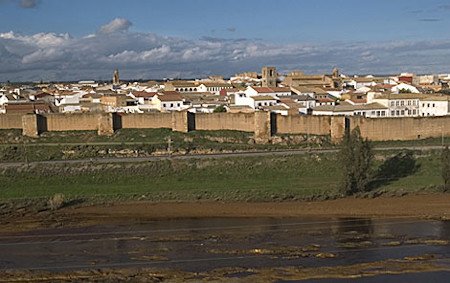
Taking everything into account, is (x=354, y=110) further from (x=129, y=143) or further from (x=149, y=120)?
(x=129, y=143)

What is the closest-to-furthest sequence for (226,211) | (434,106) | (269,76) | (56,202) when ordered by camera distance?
(226,211), (56,202), (434,106), (269,76)

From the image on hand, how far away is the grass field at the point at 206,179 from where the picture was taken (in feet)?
92.4

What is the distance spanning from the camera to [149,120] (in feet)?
144

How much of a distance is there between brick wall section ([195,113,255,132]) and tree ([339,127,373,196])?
14.6 m

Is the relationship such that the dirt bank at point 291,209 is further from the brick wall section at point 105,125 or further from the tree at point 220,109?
the tree at point 220,109

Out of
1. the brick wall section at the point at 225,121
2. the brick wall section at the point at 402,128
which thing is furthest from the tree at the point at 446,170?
the brick wall section at the point at 225,121

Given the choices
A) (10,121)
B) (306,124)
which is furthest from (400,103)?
(10,121)

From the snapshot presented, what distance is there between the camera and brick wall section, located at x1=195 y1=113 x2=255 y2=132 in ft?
140

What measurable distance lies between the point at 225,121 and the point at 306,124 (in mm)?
5784

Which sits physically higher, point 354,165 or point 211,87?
point 211,87

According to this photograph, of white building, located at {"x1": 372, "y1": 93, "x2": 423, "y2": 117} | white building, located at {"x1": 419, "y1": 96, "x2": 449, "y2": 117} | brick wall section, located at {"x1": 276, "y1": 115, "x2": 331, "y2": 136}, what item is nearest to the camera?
brick wall section, located at {"x1": 276, "y1": 115, "x2": 331, "y2": 136}

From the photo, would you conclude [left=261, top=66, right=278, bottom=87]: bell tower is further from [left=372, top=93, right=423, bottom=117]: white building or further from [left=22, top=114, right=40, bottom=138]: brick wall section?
[left=22, top=114, right=40, bottom=138]: brick wall section

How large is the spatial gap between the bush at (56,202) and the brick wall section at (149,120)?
55.5 ft

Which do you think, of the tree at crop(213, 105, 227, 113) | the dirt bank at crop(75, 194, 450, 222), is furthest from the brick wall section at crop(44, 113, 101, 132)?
the dirt bank at crop(75, 194, 450, 222)
